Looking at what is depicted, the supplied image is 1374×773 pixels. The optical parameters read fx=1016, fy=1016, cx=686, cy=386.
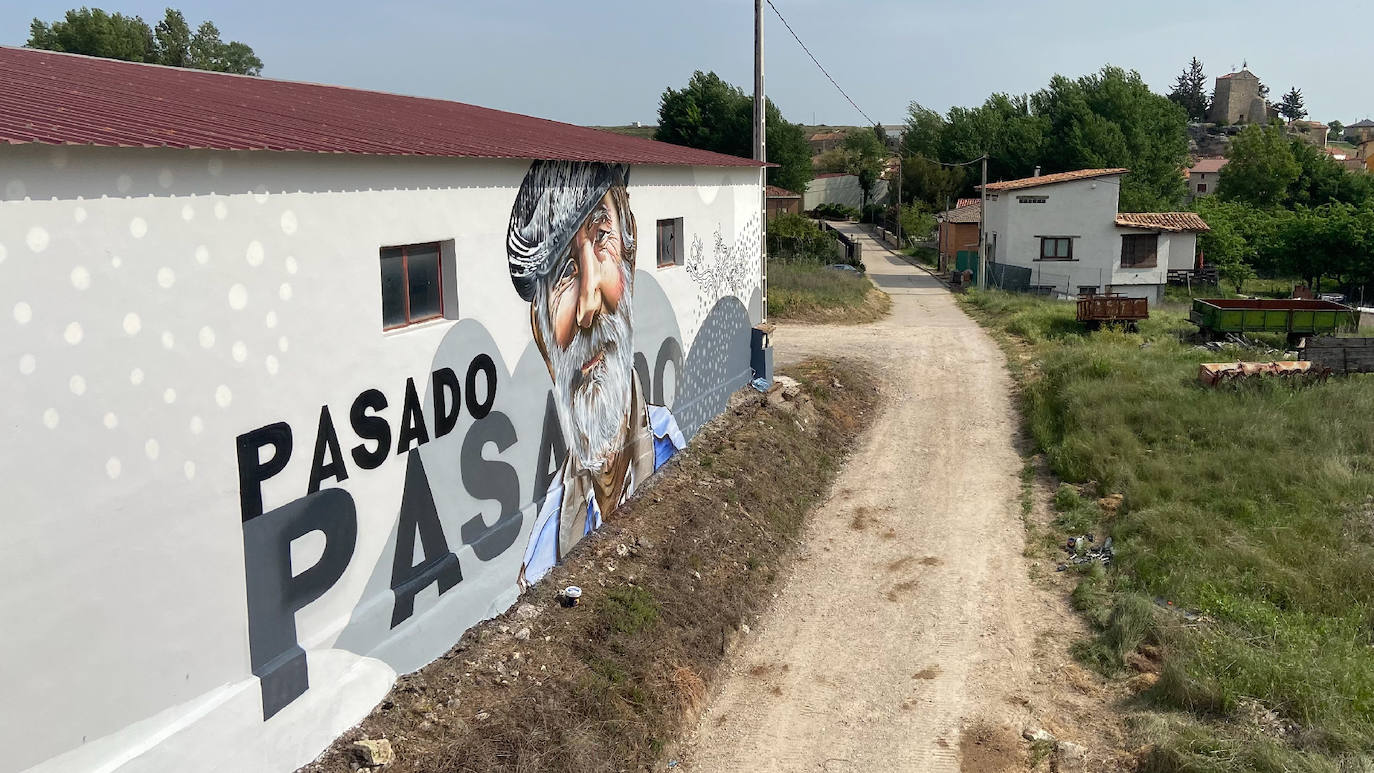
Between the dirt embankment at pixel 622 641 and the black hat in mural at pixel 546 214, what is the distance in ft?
10.9

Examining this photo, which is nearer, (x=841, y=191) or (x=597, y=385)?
(x=597, y=385)

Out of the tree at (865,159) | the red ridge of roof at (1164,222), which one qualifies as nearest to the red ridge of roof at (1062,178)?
the red ridge of roof at (1164,222)

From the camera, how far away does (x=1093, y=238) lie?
38.0 meters

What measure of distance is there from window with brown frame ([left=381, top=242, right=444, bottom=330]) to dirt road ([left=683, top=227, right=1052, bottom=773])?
4.61 meters

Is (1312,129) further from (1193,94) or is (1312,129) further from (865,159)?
(865,159)

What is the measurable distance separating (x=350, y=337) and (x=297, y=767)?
3126mm

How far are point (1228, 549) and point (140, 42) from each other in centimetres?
6220

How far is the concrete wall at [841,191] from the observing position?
8444cm

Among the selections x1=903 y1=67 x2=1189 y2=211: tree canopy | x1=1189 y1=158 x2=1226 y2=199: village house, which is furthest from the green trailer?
x1=1189 y1=158 x2=1226 y2=199: village house

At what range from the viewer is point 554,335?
11172 millimetres

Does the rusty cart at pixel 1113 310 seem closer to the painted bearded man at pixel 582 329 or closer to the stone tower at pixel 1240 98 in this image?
the painted bearded man at pixel 582 329

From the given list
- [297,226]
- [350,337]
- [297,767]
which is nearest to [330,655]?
[297,767]

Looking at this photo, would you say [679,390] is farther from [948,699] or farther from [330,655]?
[330,655]

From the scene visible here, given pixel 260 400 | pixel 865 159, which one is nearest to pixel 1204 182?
pixel 865 159
